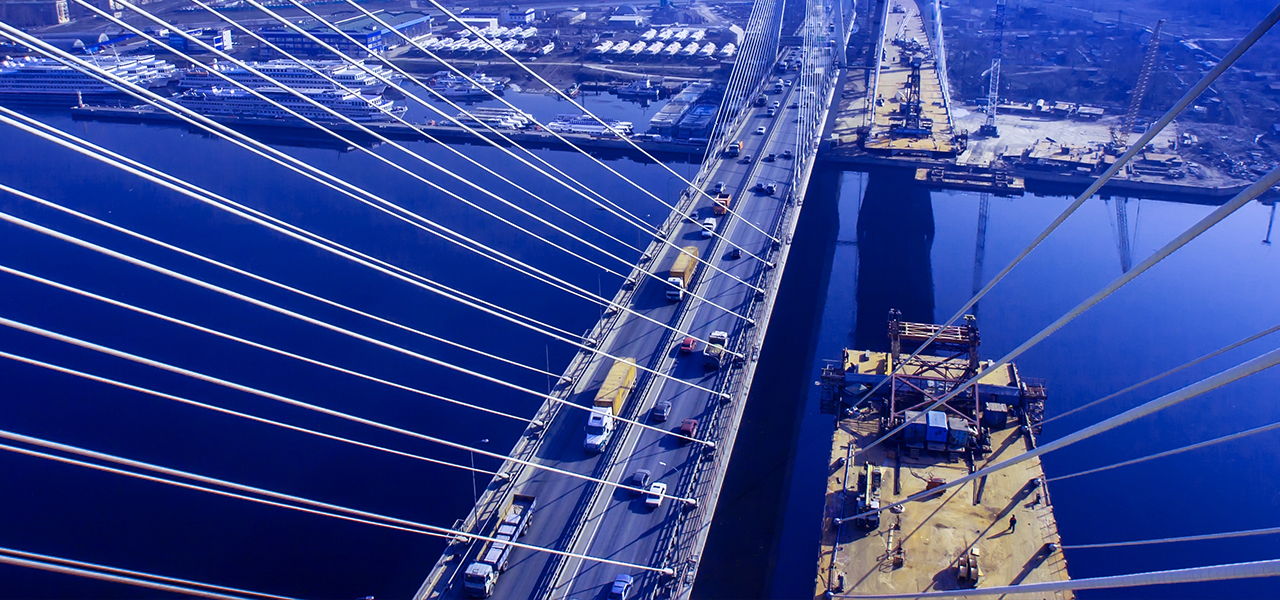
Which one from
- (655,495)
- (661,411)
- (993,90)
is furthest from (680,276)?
(993,90)

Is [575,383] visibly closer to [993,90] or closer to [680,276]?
[680,276]

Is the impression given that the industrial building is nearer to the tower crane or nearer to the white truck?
the tower crane

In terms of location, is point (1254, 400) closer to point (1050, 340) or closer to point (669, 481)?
point (1050, 340)

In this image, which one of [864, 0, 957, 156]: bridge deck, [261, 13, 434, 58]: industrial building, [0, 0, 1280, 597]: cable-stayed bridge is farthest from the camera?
[261, 13, 434, 58]: industrial building

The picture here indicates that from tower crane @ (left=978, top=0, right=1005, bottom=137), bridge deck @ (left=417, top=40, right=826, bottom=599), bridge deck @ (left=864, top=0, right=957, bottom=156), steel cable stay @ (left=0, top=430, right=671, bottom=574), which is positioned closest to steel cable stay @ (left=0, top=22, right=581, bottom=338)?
steel cable stay @ (left=0, top=430, right=671, bottom=574)

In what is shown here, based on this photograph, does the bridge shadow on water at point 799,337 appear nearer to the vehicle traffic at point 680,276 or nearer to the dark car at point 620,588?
the vehicle traffic at point 680,276
